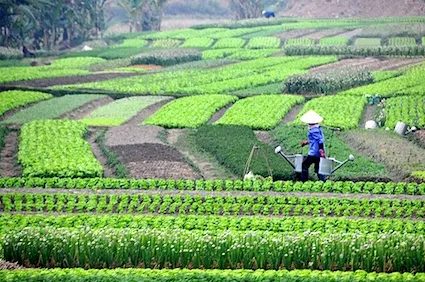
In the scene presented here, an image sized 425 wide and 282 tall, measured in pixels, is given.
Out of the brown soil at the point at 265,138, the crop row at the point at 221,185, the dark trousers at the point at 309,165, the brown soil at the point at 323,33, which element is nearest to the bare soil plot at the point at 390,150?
the crop row at the point at 221,185

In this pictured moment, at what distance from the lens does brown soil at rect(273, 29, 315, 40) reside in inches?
2312

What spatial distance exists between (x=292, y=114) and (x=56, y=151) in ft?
34.0

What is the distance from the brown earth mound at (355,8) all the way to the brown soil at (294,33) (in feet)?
49.0

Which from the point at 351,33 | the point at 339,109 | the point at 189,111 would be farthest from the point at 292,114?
the point at 351,33

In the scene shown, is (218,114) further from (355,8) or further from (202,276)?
(355,8)

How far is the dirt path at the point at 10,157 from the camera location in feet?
73.6

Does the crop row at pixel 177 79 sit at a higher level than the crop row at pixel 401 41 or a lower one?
lower

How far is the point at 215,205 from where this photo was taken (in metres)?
17.6

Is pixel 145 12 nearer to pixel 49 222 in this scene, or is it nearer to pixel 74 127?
pixel 74 127

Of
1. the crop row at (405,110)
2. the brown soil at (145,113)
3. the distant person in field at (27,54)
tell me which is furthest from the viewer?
the distant person in field at (27,54)

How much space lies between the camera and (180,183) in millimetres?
19578

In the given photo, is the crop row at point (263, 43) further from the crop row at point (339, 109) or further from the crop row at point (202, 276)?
the crop row at point (202, 276)

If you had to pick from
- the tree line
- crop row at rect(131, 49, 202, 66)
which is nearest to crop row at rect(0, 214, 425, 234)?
crop row at rect(131, 49, 202, 66)

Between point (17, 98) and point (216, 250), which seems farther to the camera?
point (17, 98)
